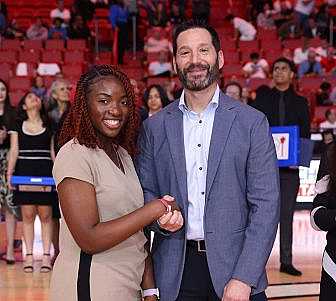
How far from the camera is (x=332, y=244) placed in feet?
11.1

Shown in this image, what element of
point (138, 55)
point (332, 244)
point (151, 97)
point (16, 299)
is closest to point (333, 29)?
point (138, 55)

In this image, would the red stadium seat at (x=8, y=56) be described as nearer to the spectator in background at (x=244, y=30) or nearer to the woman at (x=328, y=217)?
the spectator in background at (x=244, y=30)

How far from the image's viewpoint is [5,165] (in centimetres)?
735

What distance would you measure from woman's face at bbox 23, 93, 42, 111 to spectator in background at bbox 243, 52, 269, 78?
7.78 m

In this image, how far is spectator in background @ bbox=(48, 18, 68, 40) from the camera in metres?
16.5

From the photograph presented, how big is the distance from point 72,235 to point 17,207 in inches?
188

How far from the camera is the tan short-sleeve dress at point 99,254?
2797 mm

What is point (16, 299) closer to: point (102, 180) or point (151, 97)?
point (151, 97)

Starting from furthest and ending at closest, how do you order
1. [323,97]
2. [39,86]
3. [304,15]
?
[304,15], [323,97], [39,86]

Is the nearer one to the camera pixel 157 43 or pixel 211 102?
pixel 211 102

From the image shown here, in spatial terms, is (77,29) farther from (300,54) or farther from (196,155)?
(196,155)

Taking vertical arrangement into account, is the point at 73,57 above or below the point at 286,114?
above

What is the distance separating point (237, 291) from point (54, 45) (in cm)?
1341

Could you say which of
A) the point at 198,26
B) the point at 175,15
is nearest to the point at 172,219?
the point at 198,26
